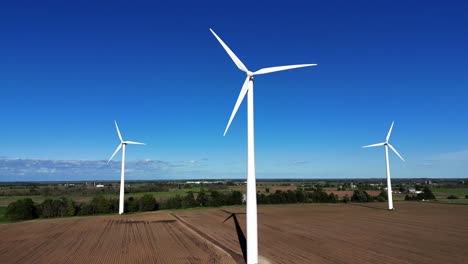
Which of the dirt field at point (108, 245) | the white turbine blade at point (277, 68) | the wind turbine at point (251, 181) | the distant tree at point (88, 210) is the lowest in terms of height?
the distant tree at point (88, 210)

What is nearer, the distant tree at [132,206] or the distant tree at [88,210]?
the distant tree at [88,210]

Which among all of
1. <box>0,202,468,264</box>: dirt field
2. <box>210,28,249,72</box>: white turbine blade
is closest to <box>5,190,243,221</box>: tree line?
<box>0,202,468,264</box>: dirt field

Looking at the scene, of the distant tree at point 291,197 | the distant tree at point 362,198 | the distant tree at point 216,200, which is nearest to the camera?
the distant tree at point 216,200

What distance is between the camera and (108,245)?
31.1 metres

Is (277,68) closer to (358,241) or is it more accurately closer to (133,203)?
(358,241)

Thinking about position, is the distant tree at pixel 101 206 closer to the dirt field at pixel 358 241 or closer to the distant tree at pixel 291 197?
the dirt field at pixel 358 241

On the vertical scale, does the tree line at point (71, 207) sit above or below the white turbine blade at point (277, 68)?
below

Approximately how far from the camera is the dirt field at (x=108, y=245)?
2569 centimetres

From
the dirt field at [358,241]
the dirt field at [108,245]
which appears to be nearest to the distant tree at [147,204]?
the dirt field at [108,245]

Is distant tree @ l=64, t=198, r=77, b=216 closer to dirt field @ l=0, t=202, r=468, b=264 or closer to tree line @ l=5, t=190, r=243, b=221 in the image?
tree line @ l=5, t=190, r=243, b=221

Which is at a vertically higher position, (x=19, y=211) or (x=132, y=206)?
(x=19, y=211)

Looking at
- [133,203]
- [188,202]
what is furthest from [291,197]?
[133,203]

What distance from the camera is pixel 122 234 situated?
3750 cm

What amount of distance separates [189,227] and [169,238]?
885cm
